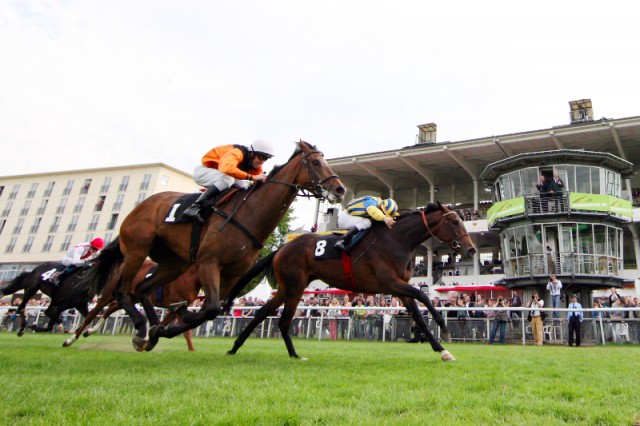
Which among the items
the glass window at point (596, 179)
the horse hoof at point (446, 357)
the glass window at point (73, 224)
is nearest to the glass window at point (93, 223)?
the glass window at point (73, 224)

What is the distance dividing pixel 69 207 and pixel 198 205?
239 ft

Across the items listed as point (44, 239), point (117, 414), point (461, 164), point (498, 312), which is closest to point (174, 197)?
point (117, 414)

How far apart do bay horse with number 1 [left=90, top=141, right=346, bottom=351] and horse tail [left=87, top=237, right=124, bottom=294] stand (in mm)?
1382

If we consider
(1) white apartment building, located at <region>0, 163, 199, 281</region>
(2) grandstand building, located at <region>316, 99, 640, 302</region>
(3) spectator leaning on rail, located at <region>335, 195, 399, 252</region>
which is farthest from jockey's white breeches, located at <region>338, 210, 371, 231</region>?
(1) white apartment building, located at <region>0, 163, 199, 281</region>

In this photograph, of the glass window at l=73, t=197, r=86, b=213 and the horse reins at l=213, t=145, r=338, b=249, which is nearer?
the horse reins at l=213, t=145, r=338, b=249

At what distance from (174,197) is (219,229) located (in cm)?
137

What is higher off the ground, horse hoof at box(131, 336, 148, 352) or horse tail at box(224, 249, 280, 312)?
horse tail at box(224, 249, 280, 312)

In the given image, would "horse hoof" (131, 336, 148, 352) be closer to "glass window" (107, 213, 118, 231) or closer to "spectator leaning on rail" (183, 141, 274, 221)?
"spectator leaning on rail" (183, 141, 274, 221)

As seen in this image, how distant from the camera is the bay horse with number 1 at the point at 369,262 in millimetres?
7117

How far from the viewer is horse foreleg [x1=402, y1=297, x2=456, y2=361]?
20.7 feet

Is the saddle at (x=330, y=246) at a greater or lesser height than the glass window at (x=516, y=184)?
lesser

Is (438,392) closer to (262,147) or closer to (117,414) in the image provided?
(117,414)

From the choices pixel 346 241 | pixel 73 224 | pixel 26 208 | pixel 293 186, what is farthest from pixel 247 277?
pixel 26 208

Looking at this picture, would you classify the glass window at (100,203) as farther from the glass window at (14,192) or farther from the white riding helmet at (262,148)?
the white riding helmet at (262,148)
